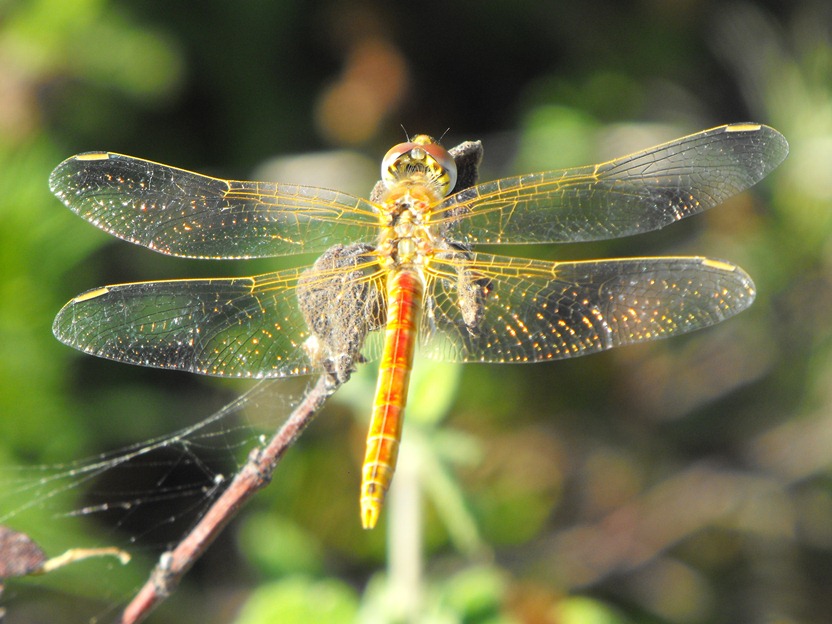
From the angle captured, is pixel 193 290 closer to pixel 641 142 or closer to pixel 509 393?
pixel 509 393

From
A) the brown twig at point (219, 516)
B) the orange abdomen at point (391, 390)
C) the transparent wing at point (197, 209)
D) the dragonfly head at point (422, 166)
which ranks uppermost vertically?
the dragonfly head at point (422, 166)

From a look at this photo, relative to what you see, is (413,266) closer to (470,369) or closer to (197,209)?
(197,209)

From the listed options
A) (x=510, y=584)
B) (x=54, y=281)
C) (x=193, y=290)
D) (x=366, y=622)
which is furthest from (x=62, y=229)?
(x=510, y=584)

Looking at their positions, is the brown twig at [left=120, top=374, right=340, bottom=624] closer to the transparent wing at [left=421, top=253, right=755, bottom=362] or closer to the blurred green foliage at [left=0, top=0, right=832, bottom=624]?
the transparent wing at [left=421, top=253, right=755, bottom=362]

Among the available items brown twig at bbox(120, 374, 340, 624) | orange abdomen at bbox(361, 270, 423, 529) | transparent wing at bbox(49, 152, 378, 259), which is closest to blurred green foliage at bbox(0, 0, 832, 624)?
orange abdomen at bbox(361, 270, 423, 529)

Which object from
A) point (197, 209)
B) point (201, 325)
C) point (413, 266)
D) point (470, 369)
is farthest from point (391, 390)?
point (470, 369)

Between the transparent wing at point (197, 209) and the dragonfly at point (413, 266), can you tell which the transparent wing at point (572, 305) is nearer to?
the dragonfly at point (413, 266)

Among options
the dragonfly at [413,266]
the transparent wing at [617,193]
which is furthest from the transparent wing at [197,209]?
the transparent wing at [617,193]

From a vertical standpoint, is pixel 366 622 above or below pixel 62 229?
below
